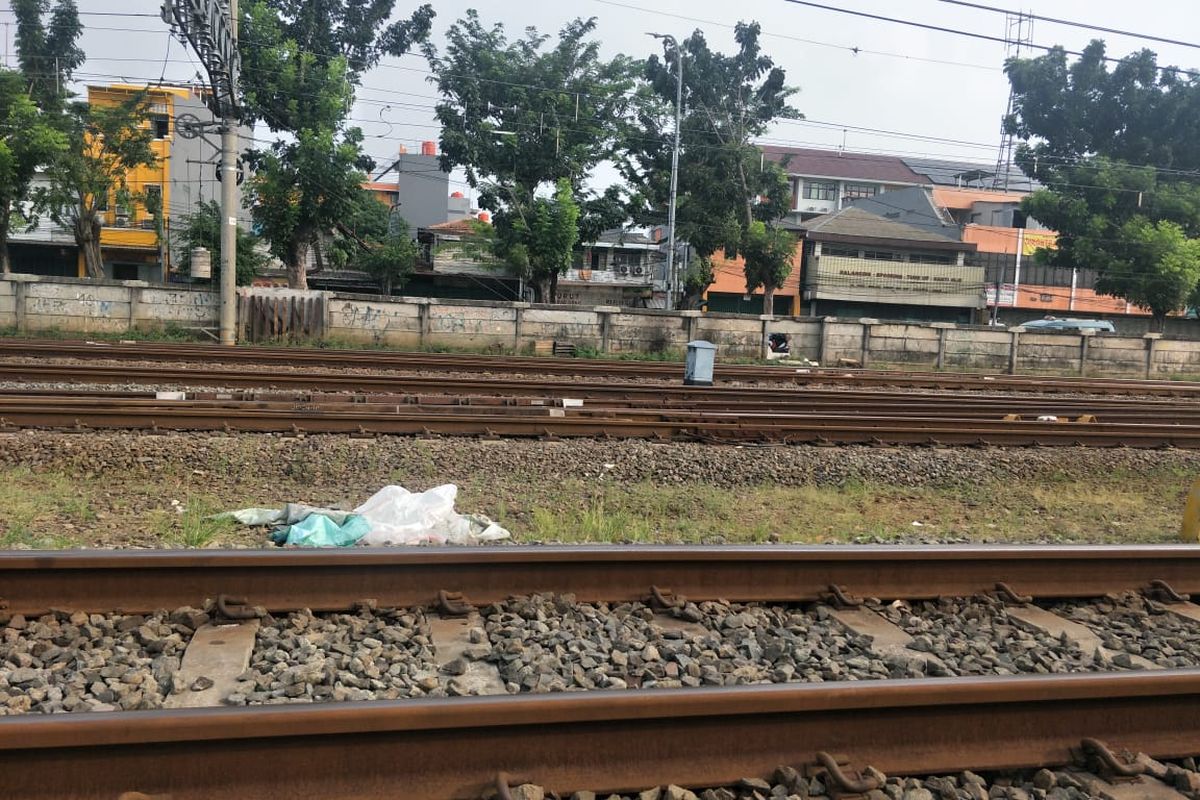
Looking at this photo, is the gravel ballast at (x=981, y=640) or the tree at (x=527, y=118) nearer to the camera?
the gravel ballast at (x=981, y=640)

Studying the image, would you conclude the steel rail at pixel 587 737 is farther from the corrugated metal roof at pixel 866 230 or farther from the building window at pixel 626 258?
the building window at pixel 626 258

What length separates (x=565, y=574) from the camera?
205 inches

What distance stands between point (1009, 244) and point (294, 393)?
5824cm

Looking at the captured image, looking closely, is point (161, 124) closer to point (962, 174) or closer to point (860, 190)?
point (860, 190)

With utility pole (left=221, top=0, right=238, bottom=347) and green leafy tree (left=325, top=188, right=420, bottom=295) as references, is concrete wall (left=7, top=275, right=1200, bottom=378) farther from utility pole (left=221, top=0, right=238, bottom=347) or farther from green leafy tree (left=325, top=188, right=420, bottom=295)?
green leafy tree (left=325, top=188, right=420, bottom=295)

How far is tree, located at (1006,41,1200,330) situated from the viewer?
39250mm

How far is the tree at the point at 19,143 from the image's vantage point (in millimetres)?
35938

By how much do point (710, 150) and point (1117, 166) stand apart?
17691mm

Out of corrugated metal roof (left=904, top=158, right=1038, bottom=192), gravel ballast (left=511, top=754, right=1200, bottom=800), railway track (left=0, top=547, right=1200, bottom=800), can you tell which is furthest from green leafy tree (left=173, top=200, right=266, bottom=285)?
corrugated metal roof (left=904, top=158, right=1038, bottom=192)

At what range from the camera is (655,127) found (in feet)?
149

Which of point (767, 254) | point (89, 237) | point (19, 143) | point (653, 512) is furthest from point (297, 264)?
point (653, 512)

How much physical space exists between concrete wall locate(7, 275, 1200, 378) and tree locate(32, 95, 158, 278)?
49.9ft

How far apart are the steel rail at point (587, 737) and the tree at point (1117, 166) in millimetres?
40573

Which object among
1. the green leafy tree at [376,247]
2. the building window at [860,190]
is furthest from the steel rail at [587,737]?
the building window at [860,190]
